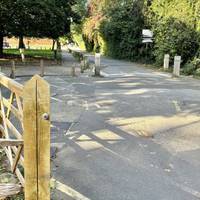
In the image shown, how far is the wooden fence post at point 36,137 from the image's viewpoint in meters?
3.57

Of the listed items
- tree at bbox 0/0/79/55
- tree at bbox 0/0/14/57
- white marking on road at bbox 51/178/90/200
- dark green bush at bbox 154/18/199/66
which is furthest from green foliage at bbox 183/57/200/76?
white marking on road at bbox 51/178/90/200

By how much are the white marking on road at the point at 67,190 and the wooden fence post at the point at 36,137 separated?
113 cm

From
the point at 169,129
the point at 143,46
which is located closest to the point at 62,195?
the point at 169,129

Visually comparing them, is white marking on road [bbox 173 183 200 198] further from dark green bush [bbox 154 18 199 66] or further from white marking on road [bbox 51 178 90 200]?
dark green bush [bbox 154 18 199 66]

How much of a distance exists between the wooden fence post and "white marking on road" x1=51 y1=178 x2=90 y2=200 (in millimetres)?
1128

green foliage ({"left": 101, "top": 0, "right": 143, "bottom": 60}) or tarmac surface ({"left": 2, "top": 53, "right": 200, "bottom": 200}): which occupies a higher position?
green foliage ({"left": 101, "top": 0, "right": 143, "bottom": 60})

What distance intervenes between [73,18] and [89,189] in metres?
28.8

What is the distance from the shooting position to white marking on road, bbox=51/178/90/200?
15.9 feet

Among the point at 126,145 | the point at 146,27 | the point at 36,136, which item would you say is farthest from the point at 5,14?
the point at 36,136

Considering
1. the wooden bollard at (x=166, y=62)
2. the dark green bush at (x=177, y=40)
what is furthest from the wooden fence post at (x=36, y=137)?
the wooden bollard at (x=166, y=62)

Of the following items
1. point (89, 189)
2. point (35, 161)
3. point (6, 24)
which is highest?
point (6, 24)

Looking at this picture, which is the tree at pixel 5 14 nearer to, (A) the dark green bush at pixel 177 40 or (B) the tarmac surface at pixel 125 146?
(A) the dark green bush at pixel 177 40

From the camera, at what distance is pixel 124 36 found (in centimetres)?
Result: 3531

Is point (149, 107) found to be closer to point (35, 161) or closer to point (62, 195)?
point (62, 195)
